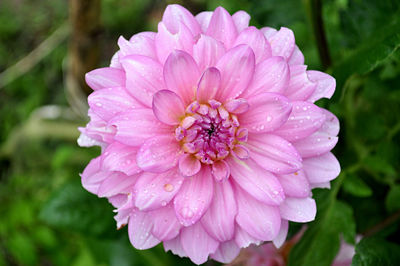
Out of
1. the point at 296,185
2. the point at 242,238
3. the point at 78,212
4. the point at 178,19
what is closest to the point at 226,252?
the point at 242,238

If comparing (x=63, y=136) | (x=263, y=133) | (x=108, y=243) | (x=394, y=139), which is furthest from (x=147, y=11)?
(x=263, y=133)

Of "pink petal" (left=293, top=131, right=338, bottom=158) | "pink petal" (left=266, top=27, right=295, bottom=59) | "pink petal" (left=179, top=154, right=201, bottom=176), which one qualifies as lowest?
"pink petal" (left=179, top=154, right=201, bottom=176)

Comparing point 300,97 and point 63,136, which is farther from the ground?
point 300,97

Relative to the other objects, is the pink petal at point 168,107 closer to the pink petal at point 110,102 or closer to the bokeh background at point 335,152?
the pink petal at point 110,102

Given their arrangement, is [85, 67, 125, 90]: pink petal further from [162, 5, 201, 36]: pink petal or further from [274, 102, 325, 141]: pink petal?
[274, 102, 325, 141]: pink petal

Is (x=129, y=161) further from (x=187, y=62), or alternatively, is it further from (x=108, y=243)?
(x=108, y=243)

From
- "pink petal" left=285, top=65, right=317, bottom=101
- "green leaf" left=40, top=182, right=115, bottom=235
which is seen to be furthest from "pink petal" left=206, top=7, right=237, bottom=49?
"green leaf" left=40, top=182, right=115, bottom=235

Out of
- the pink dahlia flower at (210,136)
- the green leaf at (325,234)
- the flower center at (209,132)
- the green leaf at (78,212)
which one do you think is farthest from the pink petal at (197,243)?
the green leaf at (78,212)

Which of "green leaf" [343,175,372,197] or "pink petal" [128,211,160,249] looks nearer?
"pink petal" [128,211,160,249]
